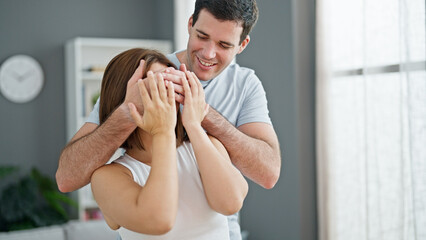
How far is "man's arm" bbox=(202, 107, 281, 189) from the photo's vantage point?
55.6 inches

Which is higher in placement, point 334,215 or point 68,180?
point 68,180

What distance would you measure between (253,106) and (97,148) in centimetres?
64

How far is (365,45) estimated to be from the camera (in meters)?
2.78

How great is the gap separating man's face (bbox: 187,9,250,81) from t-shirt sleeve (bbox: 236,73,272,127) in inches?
6.8

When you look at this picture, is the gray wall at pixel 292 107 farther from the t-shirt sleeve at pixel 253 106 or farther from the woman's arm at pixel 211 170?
the woman's arm at pixel 211 170

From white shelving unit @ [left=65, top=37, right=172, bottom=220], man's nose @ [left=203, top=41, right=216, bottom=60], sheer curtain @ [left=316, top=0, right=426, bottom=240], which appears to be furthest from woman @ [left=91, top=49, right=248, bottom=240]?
white shelving unit @ [left=65, top=37, right=172, bottom=220]

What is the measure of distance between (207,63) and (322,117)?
64.2 inches

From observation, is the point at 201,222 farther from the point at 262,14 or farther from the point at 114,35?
the point at 114,35

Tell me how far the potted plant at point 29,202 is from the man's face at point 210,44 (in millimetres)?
3420

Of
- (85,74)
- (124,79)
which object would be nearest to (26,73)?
(85,74)

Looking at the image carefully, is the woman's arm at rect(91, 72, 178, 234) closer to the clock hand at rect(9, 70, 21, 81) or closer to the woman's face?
the woman's face

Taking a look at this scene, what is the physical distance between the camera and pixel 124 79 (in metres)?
1.36

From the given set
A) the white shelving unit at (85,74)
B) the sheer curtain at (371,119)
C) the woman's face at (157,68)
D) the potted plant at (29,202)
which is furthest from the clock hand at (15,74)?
the woman's face at (157,68)

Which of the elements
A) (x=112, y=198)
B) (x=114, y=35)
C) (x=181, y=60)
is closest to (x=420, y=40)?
(x=181, y=60)
